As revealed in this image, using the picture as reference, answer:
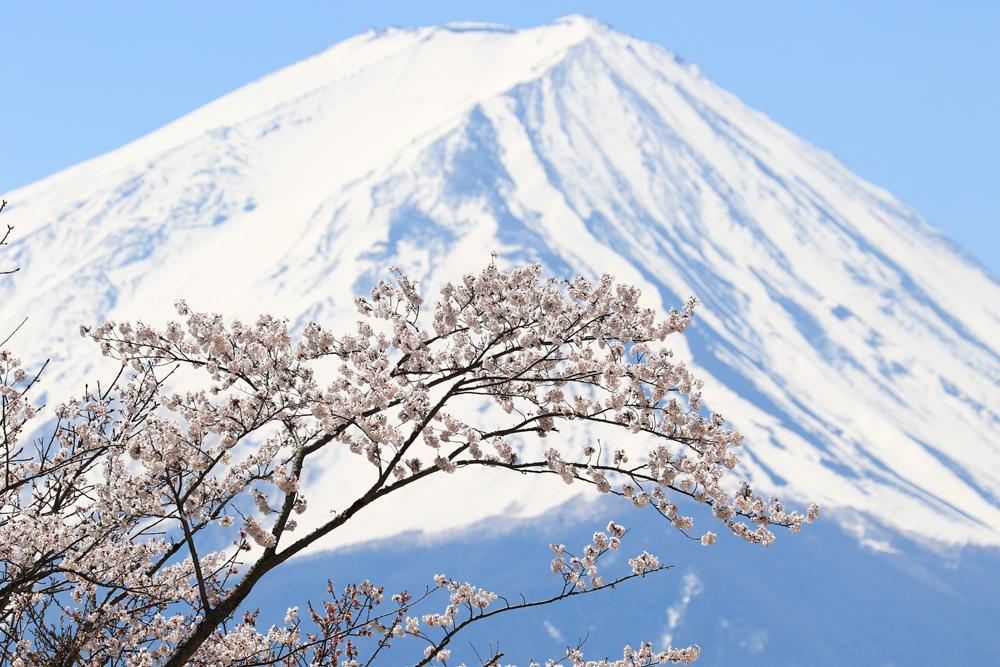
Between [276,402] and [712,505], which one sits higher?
[276,402]

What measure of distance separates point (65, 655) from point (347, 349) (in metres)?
2.02

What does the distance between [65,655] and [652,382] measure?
3169mm

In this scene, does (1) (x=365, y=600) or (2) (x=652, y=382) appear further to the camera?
(1) (x=365, y=600)

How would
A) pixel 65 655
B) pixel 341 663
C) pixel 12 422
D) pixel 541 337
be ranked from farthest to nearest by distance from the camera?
1. pixel 341 663
2. pixel 12 422
3. pixel 541 337
4. pixel 65 655

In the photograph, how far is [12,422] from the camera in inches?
311

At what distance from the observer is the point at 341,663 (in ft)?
27.6

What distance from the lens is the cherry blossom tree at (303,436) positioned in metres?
6.80

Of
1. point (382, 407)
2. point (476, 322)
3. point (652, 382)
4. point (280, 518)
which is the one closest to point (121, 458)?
point (280, 518)

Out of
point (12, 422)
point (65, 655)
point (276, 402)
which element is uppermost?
point (12, 422)

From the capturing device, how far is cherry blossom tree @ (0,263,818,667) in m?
6.80

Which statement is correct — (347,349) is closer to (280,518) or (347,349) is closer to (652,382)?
(280,518)

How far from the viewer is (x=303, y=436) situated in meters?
7.13

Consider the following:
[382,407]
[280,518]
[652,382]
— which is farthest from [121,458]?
[652,382]

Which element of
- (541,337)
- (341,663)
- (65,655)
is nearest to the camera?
(65,655)
